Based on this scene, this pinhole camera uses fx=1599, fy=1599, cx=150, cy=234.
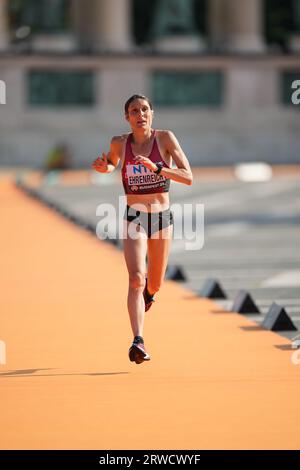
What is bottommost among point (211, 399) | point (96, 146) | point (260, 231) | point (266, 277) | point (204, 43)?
Result: point (211, 399)

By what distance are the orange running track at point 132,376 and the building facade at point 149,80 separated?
149 ft

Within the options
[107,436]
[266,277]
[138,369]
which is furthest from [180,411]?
[266,277]

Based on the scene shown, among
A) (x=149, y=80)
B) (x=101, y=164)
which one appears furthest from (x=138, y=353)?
(x=149, y=80)

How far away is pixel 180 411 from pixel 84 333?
477 cm

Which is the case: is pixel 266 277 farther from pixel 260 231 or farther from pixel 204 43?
pixel 204 43

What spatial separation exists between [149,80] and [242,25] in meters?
5.16

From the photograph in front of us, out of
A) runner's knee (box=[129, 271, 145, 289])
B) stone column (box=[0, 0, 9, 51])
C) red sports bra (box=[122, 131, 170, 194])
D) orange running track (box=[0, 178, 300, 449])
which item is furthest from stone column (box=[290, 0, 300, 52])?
runner's knee (box=[129, 271, 145, 289])

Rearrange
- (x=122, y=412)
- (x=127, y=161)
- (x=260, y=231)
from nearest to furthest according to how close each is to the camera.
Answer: (x=122, y=412), (x=127, y=161), (x=260, y=231)

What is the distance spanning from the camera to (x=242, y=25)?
70.2 meters

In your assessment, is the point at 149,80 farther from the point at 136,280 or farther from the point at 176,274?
the point at 136,280

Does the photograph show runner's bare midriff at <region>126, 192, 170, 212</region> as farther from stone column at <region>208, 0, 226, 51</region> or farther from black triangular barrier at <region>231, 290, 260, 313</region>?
stone column at <region>208, 0, 226, 51</region>

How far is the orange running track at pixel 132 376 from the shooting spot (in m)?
9.89

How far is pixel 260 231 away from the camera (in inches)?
1233

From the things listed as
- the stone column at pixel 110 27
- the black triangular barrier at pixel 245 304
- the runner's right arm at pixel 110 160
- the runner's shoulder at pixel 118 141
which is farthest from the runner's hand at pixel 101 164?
the stone column at pixel 110 27
